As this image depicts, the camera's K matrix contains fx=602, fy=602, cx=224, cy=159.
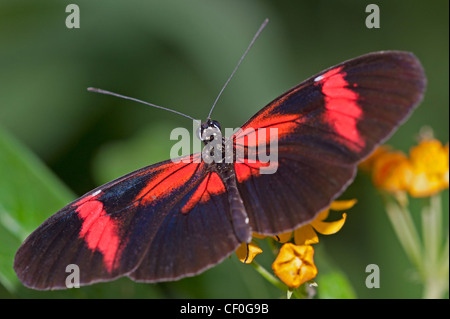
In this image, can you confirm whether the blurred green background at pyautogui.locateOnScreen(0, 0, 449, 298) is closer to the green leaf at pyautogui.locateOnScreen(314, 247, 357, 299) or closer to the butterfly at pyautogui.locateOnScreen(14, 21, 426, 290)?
the green leaf at pyautogui.locateOnScreen(314, 247, 357, 299)

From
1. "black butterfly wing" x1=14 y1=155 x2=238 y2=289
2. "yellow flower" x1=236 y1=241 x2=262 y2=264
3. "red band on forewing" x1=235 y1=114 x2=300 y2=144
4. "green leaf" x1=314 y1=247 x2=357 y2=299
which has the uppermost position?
"red band on forewing" x1=235 y1=114 x2=300 y2=144

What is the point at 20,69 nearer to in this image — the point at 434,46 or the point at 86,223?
the point at 86,223

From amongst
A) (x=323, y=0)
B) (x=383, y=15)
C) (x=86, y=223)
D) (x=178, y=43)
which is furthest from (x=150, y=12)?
(x=86, y=223)

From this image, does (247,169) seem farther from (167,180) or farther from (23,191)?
(23,191)

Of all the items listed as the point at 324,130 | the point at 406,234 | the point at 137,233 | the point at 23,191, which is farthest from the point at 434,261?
the point at 23,191

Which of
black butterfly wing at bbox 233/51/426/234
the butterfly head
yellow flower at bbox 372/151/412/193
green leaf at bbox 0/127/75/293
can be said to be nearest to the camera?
black butterfly wing at bbox 233/51/426/234

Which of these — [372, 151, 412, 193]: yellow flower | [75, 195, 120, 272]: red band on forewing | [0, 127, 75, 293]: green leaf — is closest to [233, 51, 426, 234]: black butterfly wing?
[75, 195, 120, 272]: red band on forewing
